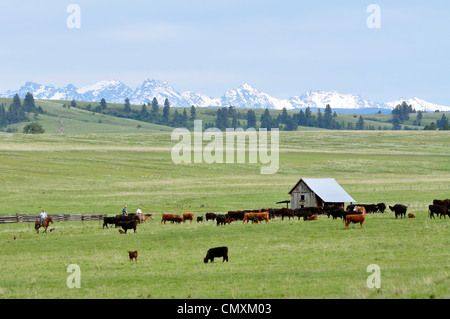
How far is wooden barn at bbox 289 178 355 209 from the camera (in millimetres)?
57938

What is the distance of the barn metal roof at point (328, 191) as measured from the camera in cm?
5763

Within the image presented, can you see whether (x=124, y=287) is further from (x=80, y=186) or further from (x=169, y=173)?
(x=169, y=173)

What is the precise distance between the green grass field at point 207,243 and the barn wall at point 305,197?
6.21m

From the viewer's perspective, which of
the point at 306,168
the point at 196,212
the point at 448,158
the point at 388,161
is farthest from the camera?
the point at 448,158

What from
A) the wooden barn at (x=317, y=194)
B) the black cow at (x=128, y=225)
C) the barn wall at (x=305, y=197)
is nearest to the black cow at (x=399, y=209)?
the wooden barn at (x=317, y=194)

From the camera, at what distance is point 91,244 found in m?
36.6

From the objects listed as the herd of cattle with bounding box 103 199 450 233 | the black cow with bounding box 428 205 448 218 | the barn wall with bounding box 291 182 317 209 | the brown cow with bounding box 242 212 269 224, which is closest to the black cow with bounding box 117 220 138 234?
the herd of cattle with bounding box 103 199 450 233

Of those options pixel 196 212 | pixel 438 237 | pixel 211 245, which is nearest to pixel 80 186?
pixel 196 212

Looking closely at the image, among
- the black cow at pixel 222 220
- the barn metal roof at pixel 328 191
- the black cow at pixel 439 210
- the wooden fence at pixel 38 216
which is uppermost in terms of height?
the black cow at pixel 439 210

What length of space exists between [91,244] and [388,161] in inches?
3827

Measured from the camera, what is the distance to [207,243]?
115 feet

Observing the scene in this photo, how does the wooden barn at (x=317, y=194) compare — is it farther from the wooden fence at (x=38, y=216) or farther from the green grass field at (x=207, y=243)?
the wooden fence at (x=38, y=216)

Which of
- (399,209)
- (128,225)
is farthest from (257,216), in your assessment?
(399,209)

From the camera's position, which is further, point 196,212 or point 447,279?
point 196,212
